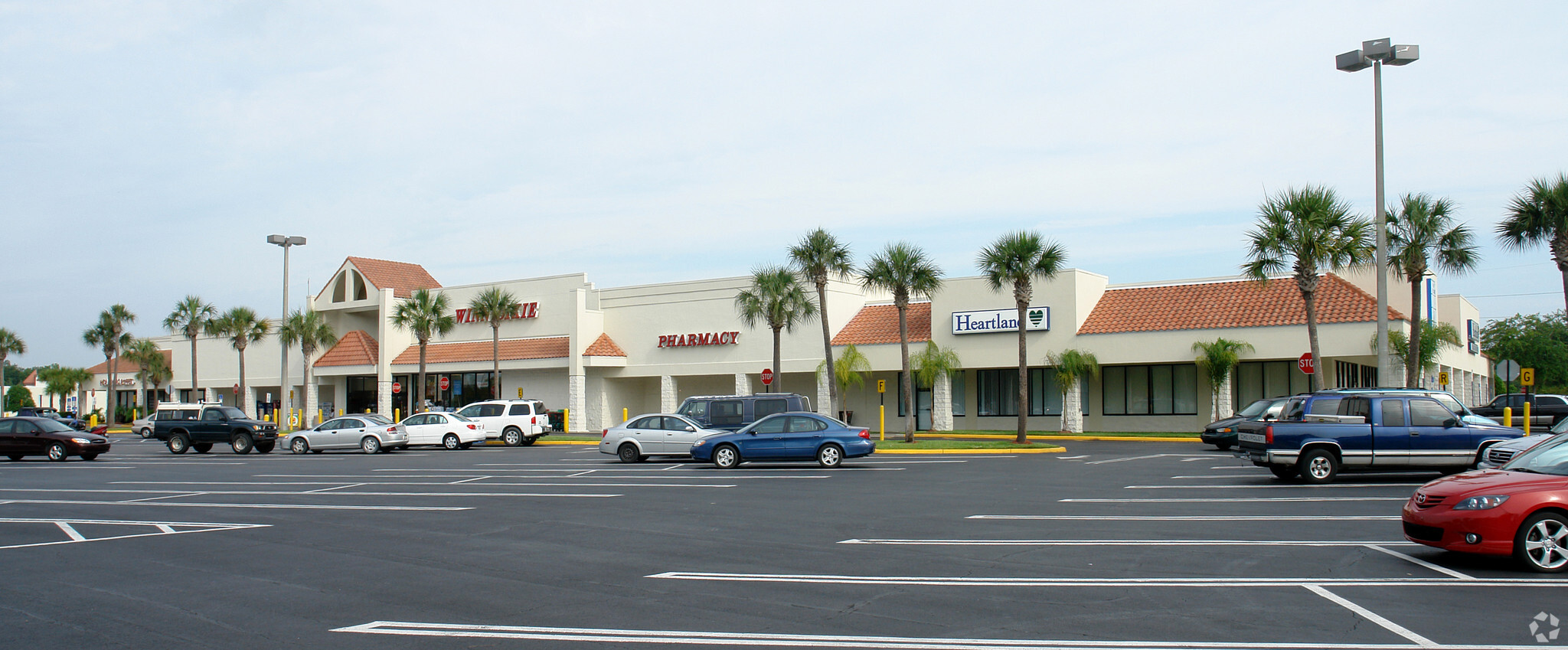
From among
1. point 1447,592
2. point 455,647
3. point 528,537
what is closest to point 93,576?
point 528,537

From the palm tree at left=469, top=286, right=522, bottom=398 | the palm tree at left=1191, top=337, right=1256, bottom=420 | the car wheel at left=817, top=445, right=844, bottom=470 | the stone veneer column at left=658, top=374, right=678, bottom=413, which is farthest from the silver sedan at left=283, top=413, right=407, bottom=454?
the palm tree at left=1191, top=337, right=1256, bottom=420

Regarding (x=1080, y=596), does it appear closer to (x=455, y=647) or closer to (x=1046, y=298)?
(x=455, y=647)

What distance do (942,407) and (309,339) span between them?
1382 inches

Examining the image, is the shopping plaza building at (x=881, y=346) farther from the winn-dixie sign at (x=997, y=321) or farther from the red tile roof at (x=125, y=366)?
Answer: the red tile roof at (x=125, y=366)

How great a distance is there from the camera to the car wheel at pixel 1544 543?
9070mm

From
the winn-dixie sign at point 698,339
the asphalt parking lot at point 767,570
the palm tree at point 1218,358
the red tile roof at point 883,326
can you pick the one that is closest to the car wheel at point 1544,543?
the asphalt parking lot at point 767,570

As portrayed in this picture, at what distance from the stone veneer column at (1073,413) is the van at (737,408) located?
47.9ft

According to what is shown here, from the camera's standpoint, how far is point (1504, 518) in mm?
9172

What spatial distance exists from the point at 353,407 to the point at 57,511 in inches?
1688

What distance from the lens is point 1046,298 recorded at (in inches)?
1558

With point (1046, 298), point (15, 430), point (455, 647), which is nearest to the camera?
point (455, 647)

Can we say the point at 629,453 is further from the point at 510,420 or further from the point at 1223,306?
the point at 1223,306

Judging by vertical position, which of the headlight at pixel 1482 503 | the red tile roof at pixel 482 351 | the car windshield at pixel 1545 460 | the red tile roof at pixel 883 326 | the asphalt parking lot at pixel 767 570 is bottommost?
the asphalt parking lot at pixel 767 570

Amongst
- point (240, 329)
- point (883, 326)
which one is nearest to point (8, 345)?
point (240, 329)
